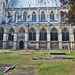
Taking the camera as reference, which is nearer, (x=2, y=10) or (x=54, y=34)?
(x=54, y=34)

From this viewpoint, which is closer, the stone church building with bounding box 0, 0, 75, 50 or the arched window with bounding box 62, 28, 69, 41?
the stone church building with bounding box 0, 0, 75, 50

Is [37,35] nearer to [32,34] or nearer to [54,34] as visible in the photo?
[32,34]

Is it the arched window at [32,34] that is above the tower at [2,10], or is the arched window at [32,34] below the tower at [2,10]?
below

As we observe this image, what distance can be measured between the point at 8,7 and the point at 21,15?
738 cm

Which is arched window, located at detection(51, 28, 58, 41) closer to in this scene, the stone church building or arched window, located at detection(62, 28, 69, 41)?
the stone church building

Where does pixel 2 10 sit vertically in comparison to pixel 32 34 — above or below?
above

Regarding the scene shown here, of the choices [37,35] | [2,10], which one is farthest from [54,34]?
[2,10]

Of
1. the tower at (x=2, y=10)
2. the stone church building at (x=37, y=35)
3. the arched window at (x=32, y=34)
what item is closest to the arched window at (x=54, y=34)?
the stone church building at (x=37, y=35)

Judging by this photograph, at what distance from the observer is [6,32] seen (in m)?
26.1

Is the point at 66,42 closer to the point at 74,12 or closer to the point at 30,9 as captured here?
the point at 74,12

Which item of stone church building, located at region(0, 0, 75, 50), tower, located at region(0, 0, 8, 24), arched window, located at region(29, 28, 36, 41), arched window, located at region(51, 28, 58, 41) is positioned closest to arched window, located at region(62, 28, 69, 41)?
stone church building, located at region(0, 0, 75, 50)

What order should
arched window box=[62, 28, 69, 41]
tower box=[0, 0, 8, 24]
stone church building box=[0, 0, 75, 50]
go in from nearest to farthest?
1. stone church building box=[0, 0, 75, 50]
2. arched window box=[62, 28, 69, 41]
3. tower box=[0, 0, 8, 24]

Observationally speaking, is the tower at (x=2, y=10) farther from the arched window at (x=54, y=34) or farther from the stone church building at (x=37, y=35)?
the arched window at (x=54, y=34)

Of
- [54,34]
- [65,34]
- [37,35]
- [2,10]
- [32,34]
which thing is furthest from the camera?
[2,10]
